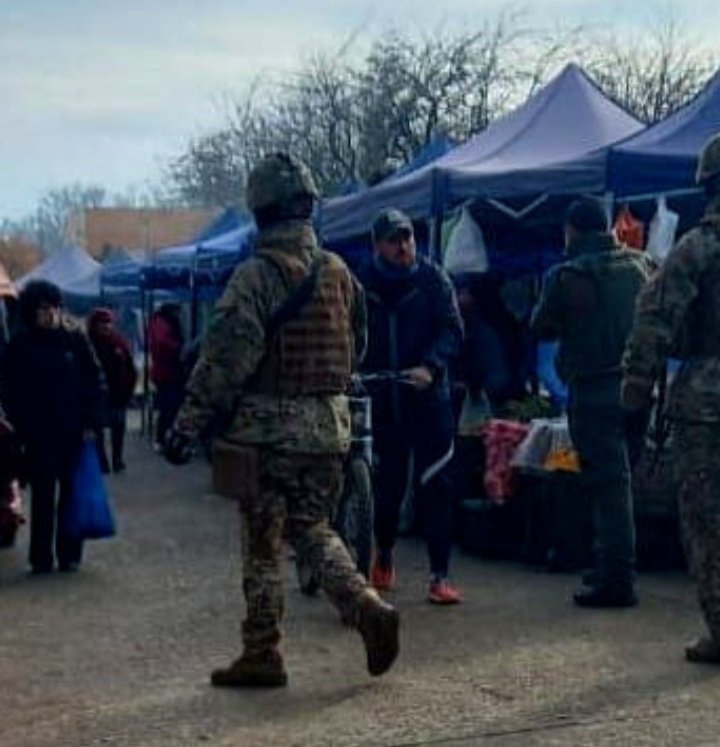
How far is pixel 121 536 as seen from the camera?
1179cm

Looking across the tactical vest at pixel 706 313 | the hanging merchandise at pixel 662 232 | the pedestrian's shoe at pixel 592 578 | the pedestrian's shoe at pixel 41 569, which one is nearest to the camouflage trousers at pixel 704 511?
the tactical vest at pixel 706 313

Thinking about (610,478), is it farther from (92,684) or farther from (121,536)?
(121,536)

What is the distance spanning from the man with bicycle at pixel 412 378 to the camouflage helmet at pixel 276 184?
1833mm

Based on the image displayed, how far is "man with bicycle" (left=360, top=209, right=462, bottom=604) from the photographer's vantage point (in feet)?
27.6

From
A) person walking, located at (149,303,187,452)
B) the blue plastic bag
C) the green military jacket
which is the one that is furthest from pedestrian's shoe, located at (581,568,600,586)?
person walking, located at (149,303,187,452)

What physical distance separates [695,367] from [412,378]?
70.5 inches

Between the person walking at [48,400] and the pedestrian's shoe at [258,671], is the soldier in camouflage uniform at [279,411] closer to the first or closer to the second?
the pedestrian's shoe at [258,671]

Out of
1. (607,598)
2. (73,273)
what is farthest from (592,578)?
(73,273)

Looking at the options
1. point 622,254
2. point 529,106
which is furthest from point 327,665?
point 529,106

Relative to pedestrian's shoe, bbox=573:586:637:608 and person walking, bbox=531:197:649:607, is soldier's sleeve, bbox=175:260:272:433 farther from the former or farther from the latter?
pedestrian's shoe, bbox=573:586:637:608

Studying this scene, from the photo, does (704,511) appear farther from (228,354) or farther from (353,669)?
(228,354)

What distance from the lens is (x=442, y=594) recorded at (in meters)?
8.45

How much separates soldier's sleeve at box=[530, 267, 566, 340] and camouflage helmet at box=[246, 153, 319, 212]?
6.39ft

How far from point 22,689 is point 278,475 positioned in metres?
1.41
